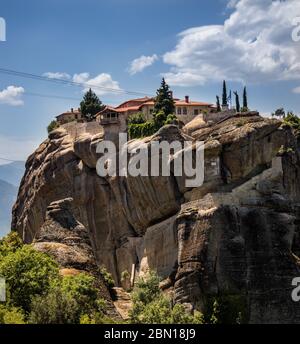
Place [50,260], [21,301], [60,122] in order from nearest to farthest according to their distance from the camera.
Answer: [21,301] → [50,260] → [60,122]

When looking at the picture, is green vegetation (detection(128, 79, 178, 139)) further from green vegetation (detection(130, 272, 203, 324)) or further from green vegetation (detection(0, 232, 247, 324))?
green vegetation (detection(0, 232, 247, 324))

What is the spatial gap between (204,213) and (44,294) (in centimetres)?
2080

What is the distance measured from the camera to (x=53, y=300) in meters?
31.7

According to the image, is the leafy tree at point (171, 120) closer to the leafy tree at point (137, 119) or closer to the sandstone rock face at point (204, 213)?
the sandstone rock face at point (204, 213)

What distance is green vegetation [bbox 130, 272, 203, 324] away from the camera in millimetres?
39781

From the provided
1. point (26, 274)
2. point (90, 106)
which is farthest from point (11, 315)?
point (90, 106)

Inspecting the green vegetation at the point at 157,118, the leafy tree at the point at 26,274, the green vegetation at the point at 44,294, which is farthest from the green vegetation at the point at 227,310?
the green vegetation at the point at 157,118

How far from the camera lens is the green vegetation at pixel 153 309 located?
3978cm

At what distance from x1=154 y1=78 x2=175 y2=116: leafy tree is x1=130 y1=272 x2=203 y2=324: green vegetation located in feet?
103

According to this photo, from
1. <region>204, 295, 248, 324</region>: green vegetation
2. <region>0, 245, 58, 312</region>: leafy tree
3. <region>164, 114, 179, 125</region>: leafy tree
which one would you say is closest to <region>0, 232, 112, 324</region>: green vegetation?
<region>0, 245, 58, 312</region>: leafy tree

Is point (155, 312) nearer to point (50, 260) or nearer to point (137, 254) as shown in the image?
point (50, 260)
